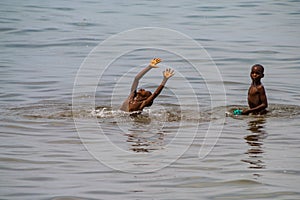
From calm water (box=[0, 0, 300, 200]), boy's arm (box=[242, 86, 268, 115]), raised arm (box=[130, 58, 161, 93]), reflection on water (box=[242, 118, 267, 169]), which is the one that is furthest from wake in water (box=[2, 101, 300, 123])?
reflection on water (box=[242, 118, 267, 169])

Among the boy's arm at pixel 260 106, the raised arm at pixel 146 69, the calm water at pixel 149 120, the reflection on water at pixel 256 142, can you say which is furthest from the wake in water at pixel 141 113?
the reflection on water at pixel 256 142

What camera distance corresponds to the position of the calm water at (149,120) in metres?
6.50

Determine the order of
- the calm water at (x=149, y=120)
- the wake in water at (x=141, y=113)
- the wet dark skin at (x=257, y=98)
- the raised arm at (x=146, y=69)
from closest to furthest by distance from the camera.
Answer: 1. the calm water at (x=149, y=120)
2. the raised arm at (x=146, y=69)
3. the wake in water at (x=141, y=113)
4. the wet dark skin at (x=257, y=98)

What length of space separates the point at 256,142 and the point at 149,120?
195 centimetres

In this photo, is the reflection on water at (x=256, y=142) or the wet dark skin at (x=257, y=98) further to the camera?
the wet dark skin at (x=257, y=98)

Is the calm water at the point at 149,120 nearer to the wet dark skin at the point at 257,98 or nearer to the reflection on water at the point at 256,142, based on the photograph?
the reflection on water at the point at 256,142


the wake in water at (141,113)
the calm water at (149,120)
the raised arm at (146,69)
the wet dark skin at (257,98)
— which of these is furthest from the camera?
the wet dark skin at (257,98)

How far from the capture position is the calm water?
6496mm

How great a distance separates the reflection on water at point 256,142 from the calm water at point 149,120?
0.5 inches

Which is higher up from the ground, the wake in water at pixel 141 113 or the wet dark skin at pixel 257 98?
the wet dark skin at pixel 257 98

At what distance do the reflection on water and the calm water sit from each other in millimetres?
13

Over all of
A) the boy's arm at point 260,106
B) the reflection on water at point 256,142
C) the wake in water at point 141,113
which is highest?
the boy's arm at point 260,106

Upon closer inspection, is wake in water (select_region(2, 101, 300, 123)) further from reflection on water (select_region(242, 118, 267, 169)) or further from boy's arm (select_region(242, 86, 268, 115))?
reflection on water (select_region(242, 118, 267, 169))

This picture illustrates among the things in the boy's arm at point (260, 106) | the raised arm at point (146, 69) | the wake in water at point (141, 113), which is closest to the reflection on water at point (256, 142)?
the boy's arm at point (260, 106)
